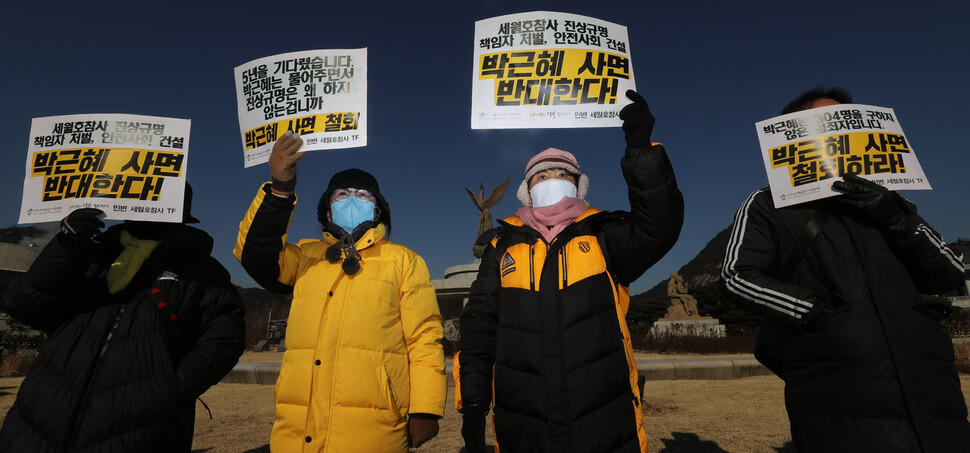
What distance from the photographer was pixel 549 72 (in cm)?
280

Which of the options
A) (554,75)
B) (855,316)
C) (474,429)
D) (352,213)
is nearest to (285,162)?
(352,213)

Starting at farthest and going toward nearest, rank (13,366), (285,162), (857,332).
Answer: (13,366), (285,162), (857,332)

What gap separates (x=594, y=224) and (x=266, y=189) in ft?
5.43

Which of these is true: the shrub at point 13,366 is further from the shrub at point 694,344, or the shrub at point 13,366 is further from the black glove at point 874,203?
the shrub at point 694,344

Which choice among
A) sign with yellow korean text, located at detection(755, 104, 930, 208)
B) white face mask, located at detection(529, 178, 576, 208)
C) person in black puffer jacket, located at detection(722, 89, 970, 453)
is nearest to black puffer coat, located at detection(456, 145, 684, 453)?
white face mask, located at detection(529, 178, 576, 208)

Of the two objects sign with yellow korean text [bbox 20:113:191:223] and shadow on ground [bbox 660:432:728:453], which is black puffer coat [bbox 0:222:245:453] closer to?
sign with yellow korean text [bbox 20:113:191:223]

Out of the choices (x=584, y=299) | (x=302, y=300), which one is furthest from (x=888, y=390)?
(x=302, y=300)

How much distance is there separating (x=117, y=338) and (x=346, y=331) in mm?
954

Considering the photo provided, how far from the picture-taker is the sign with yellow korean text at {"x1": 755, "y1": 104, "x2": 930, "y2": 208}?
2.27 meters

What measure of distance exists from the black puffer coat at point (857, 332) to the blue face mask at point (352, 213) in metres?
1.86

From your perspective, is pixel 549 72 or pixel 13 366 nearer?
pixel 549 72

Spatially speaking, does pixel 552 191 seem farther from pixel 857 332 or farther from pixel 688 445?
pixel 688 445

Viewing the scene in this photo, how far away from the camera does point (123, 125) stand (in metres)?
2.79

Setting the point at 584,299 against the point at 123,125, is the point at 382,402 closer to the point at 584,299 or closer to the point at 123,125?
the point at 584,299
